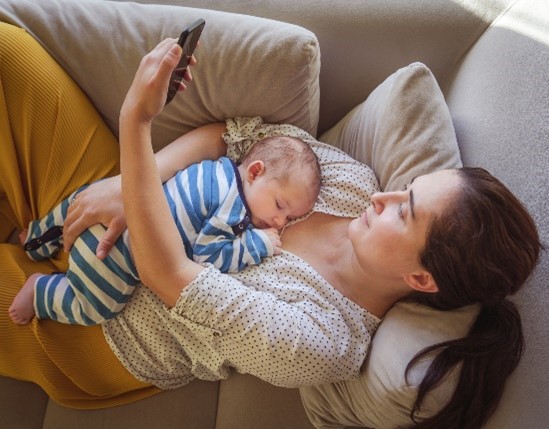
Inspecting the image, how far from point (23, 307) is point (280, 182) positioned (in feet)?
2.04

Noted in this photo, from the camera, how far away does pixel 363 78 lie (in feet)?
4.80

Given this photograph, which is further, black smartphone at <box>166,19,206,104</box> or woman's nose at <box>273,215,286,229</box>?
woman's nose at <box>273,215,286,229</box>

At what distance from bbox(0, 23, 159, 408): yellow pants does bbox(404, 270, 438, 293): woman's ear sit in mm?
656

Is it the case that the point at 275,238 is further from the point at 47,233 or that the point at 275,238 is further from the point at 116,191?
the point at 47,233

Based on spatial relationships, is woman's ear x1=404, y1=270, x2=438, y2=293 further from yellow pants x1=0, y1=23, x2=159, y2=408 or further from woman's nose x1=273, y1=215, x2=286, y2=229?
yellow pants x1=0, y1=23, x2=159, y2=408

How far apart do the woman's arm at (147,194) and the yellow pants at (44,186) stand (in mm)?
275

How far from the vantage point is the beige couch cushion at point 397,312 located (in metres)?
1.04

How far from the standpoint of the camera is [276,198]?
1.21 m

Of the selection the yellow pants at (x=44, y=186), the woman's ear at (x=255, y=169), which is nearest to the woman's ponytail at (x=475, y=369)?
the woman's ear at (x=255, y=169)

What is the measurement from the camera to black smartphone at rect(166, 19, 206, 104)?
999mm

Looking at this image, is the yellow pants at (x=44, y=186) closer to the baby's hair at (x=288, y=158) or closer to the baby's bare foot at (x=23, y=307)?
the baby's bare foot at (x=23, y=307)

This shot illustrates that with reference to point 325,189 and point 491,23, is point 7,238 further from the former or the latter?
point 491,23

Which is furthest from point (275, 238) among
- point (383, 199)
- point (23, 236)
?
point (23, 236)

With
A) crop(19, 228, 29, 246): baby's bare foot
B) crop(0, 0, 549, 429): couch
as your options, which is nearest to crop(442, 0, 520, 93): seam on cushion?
crop(0, 0, 549, 429): couch
